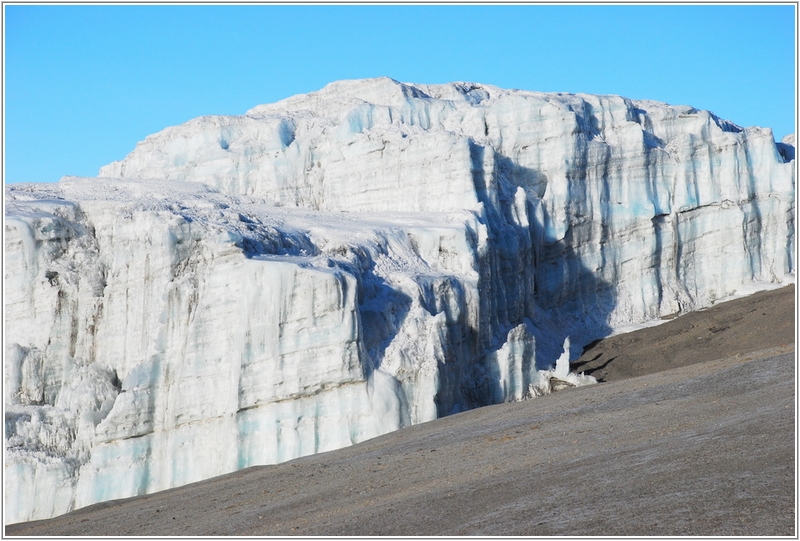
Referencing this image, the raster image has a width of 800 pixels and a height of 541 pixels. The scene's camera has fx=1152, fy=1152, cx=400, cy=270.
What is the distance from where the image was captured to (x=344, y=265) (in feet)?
108

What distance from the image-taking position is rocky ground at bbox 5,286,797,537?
16391mm

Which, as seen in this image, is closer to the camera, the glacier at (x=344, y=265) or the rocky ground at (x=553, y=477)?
the rocky ground at (x=553, y=477)

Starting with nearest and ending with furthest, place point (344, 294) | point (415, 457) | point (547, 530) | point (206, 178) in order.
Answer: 1. point (547, 530)
2. point (415, 457)
3. point (344, 294)
4. point (206, 178)

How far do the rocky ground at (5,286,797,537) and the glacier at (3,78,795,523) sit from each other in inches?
111

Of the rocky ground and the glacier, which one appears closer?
the rocky ground

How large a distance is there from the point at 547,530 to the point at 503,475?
472 cm

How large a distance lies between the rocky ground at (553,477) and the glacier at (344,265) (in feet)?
9.28

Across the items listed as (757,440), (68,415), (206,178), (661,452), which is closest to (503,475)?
(661,452)

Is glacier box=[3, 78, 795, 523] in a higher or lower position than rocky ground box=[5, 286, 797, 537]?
higher

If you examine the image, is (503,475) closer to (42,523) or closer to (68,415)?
(42,523)

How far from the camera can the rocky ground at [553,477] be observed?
16.4 meters

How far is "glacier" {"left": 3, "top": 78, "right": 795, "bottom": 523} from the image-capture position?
30.2m

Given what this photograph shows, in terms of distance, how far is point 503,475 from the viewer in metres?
20.8

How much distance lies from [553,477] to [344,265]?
47.3ft
